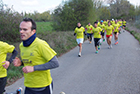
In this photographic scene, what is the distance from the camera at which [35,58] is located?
8.69ft

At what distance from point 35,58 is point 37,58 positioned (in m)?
0.03

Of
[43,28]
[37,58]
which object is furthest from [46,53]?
[43,28]

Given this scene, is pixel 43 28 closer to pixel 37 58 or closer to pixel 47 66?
pixel 37 58

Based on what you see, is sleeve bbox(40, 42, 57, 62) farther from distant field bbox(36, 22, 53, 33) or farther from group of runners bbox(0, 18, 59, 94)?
distant field bbox(36, 22, 53, 33)

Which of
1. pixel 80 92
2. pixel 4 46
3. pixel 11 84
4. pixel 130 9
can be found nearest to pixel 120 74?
pixel 80 92

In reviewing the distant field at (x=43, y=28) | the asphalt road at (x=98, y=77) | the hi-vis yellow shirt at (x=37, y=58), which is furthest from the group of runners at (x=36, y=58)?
the distant field at (x=43, y=28)

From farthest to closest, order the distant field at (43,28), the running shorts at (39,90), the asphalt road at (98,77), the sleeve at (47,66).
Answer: the distant field at (43,28) < the asphalt road at (98,77) < the running shorts at (39,90) < the sleeve at (47,66)

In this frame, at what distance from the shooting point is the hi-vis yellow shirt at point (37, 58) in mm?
2609

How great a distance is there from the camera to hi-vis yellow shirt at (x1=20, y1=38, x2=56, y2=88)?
8.56 ft

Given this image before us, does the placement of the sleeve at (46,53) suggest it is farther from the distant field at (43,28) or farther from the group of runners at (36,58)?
the distant field at (43,28)

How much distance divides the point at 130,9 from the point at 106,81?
58465 millimetres

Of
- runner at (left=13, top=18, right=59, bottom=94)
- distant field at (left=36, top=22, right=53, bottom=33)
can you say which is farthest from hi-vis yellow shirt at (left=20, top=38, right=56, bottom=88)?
distant field at (left=36, top=22, right=53, bottom=33)

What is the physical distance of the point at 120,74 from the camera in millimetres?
6625

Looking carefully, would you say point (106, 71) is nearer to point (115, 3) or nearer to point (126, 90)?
point (126, 90)
